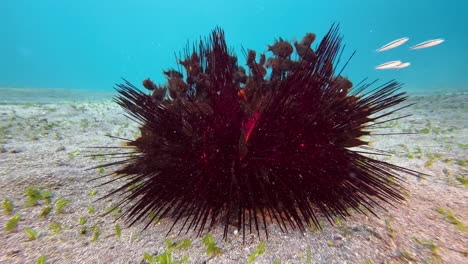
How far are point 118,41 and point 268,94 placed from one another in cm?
20281

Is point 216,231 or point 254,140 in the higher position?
point 254,140

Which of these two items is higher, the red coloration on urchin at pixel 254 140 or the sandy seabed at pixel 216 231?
the red coloration on urchin at pixel 254 140

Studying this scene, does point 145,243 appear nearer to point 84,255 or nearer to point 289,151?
point 84,255

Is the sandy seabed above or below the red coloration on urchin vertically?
below

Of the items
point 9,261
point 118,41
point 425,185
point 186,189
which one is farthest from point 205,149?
point 118,41

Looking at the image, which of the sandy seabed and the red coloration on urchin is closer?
the sandy seabed

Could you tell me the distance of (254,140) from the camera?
1.79 meters

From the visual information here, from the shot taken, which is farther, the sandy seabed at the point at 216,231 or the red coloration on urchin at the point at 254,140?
the red coloration on urchin at the point at 254,140

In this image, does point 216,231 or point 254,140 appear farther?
point 216,231

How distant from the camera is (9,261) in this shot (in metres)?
1.62

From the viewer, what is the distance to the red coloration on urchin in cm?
178

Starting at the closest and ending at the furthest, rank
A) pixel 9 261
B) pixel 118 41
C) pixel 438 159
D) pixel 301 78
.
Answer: pixel 9 261, pixel 301 78, pixel 438 159, pixel 118 41

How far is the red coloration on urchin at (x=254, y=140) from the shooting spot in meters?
1.78

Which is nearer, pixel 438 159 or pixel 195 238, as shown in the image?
pixel 195 238
